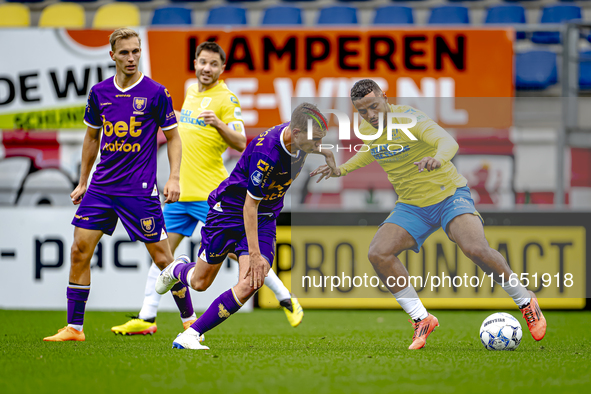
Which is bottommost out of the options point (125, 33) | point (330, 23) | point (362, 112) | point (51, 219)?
point (51, 219)

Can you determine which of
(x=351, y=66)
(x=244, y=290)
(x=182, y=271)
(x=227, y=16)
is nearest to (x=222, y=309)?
(x=244, y=290)

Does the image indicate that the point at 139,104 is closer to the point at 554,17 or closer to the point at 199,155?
the point at 199,155

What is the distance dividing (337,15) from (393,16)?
2.80 feet

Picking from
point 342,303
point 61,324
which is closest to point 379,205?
point 342,303

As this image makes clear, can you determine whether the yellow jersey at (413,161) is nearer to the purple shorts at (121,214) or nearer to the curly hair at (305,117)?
the curly hair at (305,117)

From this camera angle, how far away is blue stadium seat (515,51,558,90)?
980cm

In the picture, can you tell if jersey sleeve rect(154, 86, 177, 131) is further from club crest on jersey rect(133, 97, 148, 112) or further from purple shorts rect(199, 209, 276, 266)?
purple shorts rect(199, 209, 276, 266)

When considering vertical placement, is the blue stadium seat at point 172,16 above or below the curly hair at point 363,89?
above

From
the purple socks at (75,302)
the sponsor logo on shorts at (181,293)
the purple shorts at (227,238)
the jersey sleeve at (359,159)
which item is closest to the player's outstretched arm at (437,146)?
the jersey sleeve at (359,159)

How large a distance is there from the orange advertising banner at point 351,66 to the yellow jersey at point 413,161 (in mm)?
3472

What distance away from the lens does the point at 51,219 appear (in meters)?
7.63

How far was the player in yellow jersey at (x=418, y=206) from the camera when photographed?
15.4ft

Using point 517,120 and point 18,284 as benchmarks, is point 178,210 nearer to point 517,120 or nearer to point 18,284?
point 18,284

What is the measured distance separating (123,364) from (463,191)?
8.57ft
